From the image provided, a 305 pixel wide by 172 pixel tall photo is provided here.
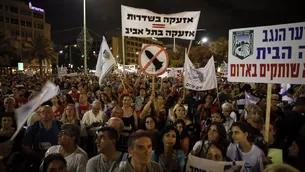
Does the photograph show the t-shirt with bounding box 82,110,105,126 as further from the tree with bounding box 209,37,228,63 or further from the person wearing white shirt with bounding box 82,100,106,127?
the tree with bounding box 209,37,228,63

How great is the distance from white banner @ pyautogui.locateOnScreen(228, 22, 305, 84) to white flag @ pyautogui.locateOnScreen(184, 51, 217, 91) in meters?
3.59

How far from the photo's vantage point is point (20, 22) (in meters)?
79.1

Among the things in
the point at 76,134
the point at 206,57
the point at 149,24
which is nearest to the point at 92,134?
the point at 76,134

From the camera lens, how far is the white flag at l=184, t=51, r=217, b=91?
8.34 metres

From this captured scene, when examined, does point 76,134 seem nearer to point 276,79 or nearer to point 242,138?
point 242,138

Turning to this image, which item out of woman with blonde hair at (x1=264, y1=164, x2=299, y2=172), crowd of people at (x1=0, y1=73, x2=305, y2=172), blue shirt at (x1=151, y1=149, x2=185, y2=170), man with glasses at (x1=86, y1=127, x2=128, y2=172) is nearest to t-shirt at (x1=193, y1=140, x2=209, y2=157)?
crowd of people at (x1=0, y1=73, x2=305, y2=172)

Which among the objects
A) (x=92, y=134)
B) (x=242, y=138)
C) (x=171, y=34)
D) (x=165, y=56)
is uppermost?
(x=171, y=34)

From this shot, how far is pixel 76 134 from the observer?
385 cm

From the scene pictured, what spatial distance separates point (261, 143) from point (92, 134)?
10.6 ft

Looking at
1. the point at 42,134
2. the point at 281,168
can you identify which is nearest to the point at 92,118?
the point at 42,134

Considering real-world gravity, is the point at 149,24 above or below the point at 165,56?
above

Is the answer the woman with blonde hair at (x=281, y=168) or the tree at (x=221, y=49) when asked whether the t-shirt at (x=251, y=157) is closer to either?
the woman with blonde hair at (x=281, y=168)

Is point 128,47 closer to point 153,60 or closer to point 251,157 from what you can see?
point 153,60

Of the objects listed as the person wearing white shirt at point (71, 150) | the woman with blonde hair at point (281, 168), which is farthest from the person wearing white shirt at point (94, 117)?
the woman with blonde hair at point (281, 168)
